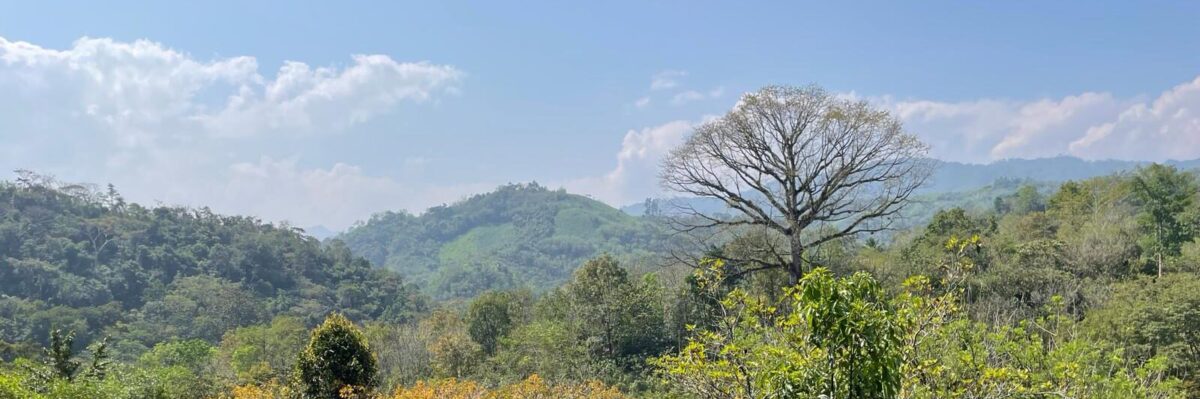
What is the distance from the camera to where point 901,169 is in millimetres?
13055

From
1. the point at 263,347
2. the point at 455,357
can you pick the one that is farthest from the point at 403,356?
the point at 263,347

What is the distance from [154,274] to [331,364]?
247 feet

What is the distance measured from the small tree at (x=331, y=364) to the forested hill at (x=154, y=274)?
149ft

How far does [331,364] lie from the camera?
14773mm

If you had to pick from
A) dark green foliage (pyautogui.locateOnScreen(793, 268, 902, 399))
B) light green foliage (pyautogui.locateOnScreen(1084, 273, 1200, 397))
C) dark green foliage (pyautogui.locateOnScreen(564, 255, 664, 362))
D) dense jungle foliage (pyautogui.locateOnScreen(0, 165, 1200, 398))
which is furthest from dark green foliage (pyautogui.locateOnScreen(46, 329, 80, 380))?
light green foliage (pyautogui.locateOnScreen(1084, 273, 1200, 397))

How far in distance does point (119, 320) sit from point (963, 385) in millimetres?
72467

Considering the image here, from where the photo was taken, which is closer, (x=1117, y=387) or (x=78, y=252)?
(x=1117, y=387)

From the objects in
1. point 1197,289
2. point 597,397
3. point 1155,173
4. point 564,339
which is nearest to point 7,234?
point 564,339

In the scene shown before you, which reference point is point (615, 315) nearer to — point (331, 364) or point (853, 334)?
point (331, 364)

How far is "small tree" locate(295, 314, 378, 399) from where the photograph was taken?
48.3 ft

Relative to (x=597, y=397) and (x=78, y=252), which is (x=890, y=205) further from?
(x=78, y=252)

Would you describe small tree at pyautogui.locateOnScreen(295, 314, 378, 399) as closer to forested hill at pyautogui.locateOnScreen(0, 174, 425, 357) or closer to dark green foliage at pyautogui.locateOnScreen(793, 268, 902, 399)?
dark green foliage at pyautogui.locateOnScreen(793, 268, 902, 399)

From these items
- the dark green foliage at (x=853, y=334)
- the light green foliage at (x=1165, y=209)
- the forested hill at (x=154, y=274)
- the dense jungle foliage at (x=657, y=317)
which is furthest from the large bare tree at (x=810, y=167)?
the forested hill at (x=154, y=274)

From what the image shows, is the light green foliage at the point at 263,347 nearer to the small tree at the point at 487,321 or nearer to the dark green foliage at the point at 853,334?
the small tree at the point at 487,321
